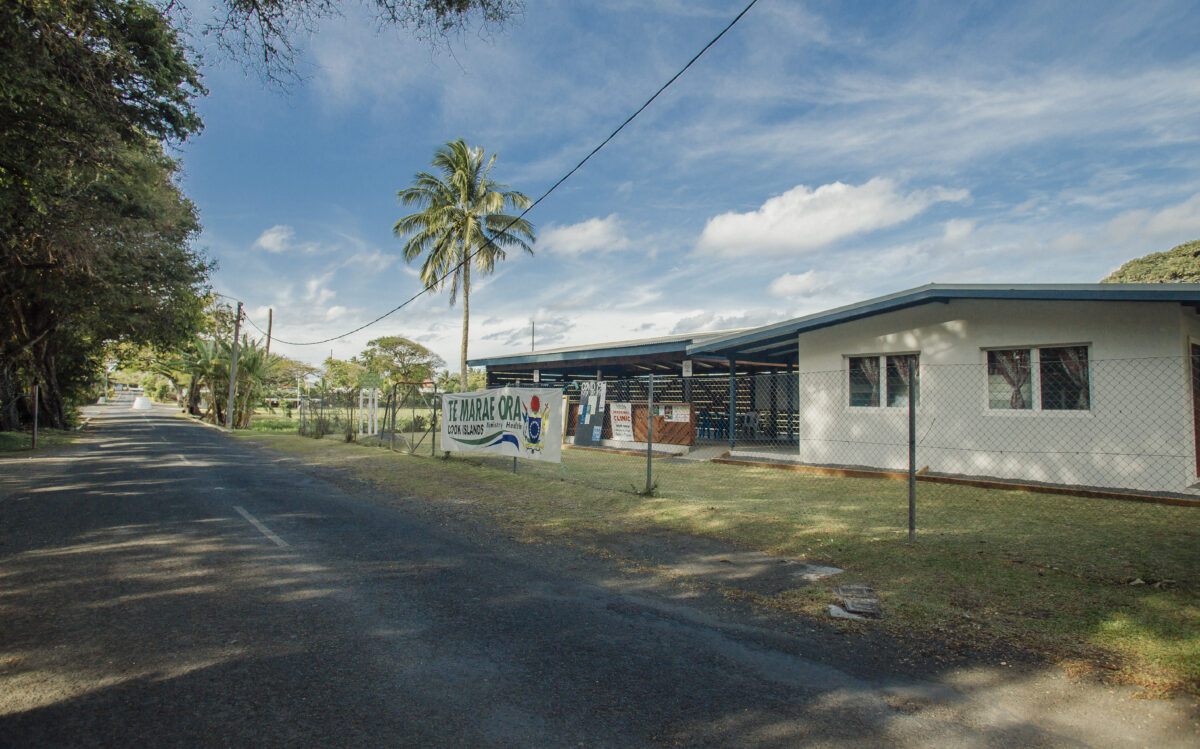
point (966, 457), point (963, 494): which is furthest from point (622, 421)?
point (963, 494)

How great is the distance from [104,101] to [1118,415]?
15.9 metres

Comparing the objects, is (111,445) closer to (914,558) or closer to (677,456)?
(677,456)

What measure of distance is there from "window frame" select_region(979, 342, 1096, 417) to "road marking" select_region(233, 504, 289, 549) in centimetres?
1187

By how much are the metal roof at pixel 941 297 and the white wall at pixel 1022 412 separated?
1.61 feet

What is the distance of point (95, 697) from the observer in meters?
3.12

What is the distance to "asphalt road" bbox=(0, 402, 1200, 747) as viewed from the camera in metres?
2.89

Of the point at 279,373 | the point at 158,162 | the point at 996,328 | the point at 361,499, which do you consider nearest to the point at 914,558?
the point at 996,328

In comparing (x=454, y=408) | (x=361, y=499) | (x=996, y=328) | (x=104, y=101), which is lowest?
(x=361, y=499)

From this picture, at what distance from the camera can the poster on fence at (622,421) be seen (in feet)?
64.8

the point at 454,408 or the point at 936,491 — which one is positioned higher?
the point at 454,408

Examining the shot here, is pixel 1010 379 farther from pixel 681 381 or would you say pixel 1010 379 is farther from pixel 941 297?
pixel 681 381

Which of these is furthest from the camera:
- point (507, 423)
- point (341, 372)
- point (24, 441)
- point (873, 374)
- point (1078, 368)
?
point (341, 372)

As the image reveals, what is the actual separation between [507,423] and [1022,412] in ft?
31.9

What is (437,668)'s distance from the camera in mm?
3516
